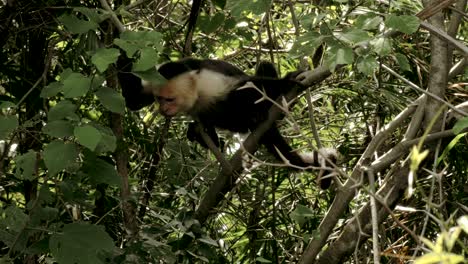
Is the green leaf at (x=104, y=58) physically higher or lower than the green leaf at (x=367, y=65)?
higher

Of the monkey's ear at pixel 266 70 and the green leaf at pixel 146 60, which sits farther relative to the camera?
the monkey's ear at pixel 266 70

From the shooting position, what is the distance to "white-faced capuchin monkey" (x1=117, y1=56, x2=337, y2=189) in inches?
123

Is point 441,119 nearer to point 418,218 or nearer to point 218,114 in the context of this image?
point 418,218

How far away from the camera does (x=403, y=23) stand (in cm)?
194

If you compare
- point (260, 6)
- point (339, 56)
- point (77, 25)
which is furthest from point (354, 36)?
point (77, 25)

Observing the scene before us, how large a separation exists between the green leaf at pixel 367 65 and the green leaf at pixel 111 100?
713mm

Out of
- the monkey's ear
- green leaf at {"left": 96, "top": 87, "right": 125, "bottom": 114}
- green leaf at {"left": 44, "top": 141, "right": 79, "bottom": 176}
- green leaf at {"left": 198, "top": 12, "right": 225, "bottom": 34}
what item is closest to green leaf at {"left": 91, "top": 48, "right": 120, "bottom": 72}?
green leaf at {"left": 96, "top": 87, "right": 125, "bottom": 114}

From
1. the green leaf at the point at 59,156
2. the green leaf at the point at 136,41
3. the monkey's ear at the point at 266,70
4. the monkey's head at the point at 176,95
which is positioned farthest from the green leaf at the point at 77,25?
the monkey's ear at the point at 266,70

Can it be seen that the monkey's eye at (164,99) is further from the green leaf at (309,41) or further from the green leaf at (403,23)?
the green leaf at (403,23)

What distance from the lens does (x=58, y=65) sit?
3.05 meters

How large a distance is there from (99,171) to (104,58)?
0.42 metres

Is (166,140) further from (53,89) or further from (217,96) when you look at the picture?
(53,89)

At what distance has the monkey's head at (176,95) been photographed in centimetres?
318

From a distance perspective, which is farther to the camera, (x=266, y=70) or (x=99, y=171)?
(x=266, y=70)
